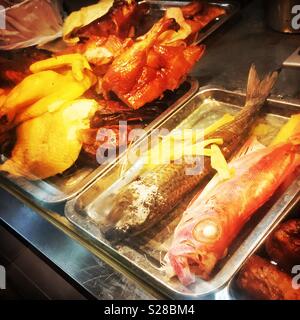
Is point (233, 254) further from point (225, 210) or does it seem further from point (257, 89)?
point (257, 89)

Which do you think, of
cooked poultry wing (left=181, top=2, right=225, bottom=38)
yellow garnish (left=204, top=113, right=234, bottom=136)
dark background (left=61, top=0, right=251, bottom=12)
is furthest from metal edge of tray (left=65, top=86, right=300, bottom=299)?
dark background (left=61, top=0, right=251, bottom=12)

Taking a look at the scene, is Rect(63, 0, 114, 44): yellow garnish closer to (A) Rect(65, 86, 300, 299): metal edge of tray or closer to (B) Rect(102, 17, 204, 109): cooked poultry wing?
(B) Rect(102, 17, 204, 109): cooked poultry wing

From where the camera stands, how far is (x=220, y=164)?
1.66m

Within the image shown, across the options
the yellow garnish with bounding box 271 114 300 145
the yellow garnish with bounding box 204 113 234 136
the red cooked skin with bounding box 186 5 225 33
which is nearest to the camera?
the yellow garnish with bounding box 271 114 300 145

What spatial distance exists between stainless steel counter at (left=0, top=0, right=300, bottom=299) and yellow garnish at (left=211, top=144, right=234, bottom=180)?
583 millimetres

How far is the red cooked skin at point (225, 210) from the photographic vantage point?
1.30m

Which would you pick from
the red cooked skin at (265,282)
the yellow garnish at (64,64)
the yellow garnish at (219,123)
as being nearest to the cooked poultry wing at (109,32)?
the yellow garnish at (64,64)

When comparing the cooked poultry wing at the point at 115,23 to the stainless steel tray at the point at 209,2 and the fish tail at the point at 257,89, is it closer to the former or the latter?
the stainless steel tray at the point at 209,2

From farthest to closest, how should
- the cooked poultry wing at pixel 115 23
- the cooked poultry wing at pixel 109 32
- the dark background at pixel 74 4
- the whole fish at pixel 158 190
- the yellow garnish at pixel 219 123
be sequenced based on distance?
1. the dark background at pixel 74 4
2. the cooked poultry wing at pixel 115 23
3. the cooked poultry wing at pixel 109 32
4. the yellow garnish at pixel 219 123
5. the whole fish at pixel 158 190

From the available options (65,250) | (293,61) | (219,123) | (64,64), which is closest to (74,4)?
(64,64)

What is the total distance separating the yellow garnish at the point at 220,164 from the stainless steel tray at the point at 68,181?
0.44m

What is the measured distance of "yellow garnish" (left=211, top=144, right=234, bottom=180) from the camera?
1607 millimetres

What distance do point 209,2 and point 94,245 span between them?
2.41 m
